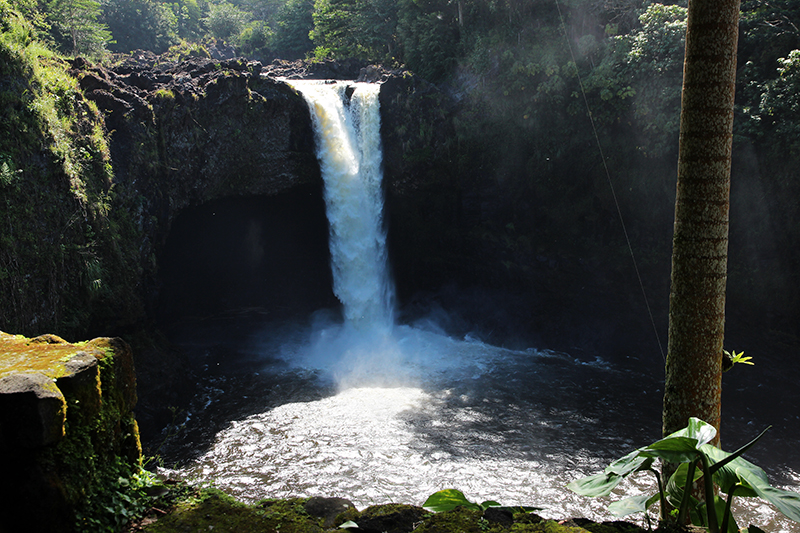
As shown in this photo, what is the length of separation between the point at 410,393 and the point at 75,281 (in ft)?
26.1

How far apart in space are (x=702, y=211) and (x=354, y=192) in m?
14.6

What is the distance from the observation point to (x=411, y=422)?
11703 millimetres

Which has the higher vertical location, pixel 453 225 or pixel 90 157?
pixel 90 157

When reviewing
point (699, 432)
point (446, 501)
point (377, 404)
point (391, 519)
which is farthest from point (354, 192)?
point (699, 432)

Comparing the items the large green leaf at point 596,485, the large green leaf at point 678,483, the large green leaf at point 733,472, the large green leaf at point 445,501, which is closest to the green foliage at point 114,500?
the large green leaf at point 445,501

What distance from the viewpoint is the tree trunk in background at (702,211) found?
3.91m

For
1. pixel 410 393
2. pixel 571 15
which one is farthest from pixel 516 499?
pixel 571 15

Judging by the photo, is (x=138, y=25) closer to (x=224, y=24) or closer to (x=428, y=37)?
(x=224, y=24)

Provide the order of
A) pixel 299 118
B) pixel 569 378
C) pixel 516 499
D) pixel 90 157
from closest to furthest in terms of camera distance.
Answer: pixel 516 499
pixel 90 157
pixel 569 378
pixel 299 118

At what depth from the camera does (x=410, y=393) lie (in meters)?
13.4

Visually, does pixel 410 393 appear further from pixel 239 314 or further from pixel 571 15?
pixel 571 15

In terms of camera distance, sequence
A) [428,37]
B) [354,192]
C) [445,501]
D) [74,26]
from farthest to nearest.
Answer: [74,26]
[428,37]
[354,192]
[445,501]

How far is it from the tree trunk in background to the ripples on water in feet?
15.8

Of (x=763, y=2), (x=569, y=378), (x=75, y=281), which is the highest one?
(x=763, y=2)
